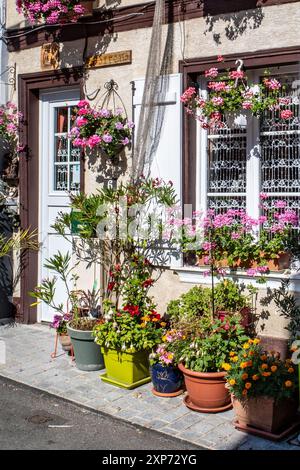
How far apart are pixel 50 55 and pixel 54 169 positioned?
1.38 metres

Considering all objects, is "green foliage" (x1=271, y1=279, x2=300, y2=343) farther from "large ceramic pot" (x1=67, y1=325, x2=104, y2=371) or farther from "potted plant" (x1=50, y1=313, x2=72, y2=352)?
"potted plant" (x1=50, y1=313, x2=72, y2=352)

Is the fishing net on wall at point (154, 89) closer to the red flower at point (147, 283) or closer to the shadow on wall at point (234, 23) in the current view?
the shadow on wall at point (234, 23)

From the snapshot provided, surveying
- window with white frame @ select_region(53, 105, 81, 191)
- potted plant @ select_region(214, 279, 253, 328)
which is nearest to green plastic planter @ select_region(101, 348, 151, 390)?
potted plant @ select_region(214, 279, 253, 328)

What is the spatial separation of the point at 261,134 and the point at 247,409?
8.62 feet

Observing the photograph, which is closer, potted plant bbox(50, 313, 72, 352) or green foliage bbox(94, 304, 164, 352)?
green foliage bbox(94, 304, 164, 352)

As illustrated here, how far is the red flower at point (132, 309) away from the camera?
5.71m

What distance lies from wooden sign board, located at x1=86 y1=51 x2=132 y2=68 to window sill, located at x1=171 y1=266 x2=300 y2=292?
235 cm

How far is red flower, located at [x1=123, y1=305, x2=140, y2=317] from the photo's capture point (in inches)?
225

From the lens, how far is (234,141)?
608 cm

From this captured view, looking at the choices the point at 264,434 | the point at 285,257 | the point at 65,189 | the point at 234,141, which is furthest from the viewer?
the point at 65,189

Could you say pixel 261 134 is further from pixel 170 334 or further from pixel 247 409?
A: pixel 247 409

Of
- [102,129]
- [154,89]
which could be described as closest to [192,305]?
[102,129]

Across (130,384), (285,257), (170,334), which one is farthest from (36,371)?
(285,257)

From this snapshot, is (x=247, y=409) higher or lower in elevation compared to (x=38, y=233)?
lower
